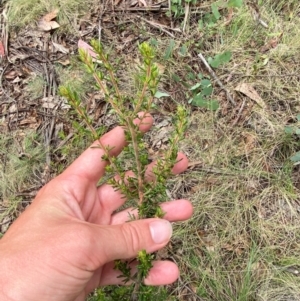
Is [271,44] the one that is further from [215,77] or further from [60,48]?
[60,48]

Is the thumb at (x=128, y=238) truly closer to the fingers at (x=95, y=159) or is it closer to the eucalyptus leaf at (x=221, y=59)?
the fingers at (x=95, y=159)

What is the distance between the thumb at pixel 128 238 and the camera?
77.4 inches

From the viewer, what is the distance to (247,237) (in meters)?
2.88

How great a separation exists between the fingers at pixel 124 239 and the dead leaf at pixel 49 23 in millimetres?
2327

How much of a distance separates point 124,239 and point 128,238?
0.03 metres

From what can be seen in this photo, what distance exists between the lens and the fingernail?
6.81ft

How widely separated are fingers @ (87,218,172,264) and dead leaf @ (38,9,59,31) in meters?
2.33

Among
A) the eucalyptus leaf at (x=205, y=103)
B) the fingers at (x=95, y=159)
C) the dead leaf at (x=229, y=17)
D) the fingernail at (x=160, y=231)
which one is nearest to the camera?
the fingernail at (x=160, y=231)

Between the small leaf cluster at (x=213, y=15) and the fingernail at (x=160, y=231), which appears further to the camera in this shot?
the small leaf cluster at (x=213, y=15)

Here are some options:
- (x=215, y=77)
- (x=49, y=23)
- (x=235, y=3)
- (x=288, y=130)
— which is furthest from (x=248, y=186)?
(x=49, y=23)

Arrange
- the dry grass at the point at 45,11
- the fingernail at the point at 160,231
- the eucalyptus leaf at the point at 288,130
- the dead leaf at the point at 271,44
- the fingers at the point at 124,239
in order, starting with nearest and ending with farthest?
the fingers at the point at 124,239 < the fingernail at the point at 160,231 < the eucalyptus leaf at the point at 288,130 < the dead leaf at the point at 271,44 < the dry grass at the point at 45,11

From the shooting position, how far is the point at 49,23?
12.3 feet

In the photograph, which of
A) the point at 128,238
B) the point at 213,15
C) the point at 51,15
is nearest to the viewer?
the point at 128,238

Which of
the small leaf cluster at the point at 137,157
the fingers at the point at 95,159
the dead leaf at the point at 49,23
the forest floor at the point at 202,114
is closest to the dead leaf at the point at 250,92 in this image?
the forest floor at the point at 202,114
